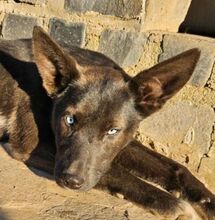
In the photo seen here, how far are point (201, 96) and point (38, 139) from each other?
4.73 ft

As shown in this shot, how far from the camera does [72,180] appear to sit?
11.0 feet

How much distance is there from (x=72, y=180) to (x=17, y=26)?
1.95 meters

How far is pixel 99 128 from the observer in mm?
3506

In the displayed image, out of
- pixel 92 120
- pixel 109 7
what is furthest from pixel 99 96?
pixel 109 7

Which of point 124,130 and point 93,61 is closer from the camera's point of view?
point 124,130

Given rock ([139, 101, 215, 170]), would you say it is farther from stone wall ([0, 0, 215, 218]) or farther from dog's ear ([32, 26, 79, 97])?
dog's ear ([32, 26, 79, 97])

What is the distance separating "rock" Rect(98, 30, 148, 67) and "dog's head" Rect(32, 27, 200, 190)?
2.61 feet

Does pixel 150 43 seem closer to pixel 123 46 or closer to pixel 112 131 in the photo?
pixel 123 46

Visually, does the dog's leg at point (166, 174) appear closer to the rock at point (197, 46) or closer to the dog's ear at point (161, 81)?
the dog's ear at point (161, 81)

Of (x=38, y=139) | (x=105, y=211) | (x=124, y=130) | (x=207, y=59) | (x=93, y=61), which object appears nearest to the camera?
(x=105, y=211)

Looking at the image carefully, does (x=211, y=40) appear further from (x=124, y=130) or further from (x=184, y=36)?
(x=124, y=130)

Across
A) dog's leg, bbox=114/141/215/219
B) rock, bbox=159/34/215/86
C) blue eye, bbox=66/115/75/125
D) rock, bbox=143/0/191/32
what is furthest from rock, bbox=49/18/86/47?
blue eye, bbox=66/115/75/125

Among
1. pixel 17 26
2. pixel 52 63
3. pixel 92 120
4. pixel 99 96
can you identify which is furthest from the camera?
pixel 17 26

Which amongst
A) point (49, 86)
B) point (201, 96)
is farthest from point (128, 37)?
point (49, 86)
